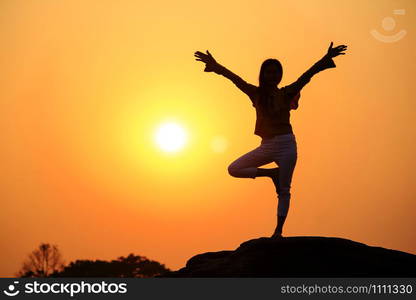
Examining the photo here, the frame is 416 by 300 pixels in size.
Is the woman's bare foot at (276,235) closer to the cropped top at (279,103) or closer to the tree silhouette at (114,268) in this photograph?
the cropped top at (279,103)

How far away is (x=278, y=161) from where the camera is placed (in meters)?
17.2

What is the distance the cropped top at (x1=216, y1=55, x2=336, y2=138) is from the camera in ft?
56.9

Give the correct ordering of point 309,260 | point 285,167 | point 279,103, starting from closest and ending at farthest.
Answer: point 309,260 < point 285,167 < point 279,103

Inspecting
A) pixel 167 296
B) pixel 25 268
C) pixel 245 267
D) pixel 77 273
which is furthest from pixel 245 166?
pixel 25 268

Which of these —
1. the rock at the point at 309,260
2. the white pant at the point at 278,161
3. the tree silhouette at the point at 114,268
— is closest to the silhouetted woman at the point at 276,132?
the white pant at the point at 278,161

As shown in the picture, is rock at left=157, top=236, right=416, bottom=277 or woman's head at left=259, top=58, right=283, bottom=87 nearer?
rock at left=157, top=236, right=416, bottom=277

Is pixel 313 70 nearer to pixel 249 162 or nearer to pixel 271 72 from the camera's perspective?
pixel 271 72

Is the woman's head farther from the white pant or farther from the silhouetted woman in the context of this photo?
the white pant

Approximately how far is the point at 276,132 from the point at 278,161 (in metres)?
0.65

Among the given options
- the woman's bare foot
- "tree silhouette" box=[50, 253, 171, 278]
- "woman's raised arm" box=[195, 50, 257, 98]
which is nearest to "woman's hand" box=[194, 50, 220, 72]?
"woman's raised arm" box=[195, 50, 257, 98]

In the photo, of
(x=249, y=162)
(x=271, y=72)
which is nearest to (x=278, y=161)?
(x=249, y=162)

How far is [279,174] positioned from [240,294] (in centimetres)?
292

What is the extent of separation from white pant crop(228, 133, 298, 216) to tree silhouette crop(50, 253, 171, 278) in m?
39.2

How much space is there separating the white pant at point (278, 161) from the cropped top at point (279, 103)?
22 cm
